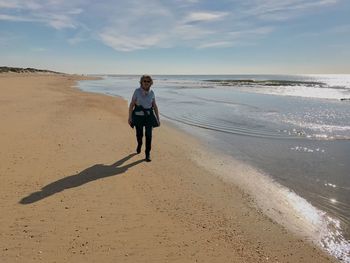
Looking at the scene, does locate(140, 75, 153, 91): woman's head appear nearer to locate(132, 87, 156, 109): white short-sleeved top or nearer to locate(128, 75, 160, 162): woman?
locate(128, 75, 160, 162): woman

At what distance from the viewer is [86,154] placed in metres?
8.34

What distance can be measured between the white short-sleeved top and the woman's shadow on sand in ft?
4.05

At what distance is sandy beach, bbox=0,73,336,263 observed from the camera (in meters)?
4.24

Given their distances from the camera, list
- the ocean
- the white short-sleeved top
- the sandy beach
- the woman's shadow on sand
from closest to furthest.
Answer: the sandy beach < the ocean < the woman's shadow on sand < the white short-sleeved top

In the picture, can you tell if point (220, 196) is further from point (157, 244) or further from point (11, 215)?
point (11, 215)

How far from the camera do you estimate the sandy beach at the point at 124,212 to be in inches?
167

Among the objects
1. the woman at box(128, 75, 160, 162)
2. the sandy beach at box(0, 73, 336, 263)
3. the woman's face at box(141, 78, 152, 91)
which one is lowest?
the sandy beach at box(0, 73, 336, 263)

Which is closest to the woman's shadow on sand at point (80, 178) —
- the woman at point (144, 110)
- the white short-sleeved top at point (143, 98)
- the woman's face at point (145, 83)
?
the woman at point (144, 110)

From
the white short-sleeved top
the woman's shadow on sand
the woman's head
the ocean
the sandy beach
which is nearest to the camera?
the sandy beach

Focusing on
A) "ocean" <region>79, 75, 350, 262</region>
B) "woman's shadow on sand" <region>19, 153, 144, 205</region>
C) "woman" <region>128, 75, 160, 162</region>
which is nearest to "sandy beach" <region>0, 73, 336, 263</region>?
"woman's shadow on sand" <region>19, 153, 144, 205</region>

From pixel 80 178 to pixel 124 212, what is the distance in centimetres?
171

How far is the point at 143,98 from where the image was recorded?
812 cm

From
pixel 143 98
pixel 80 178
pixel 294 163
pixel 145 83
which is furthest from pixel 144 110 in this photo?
pixel 294 163

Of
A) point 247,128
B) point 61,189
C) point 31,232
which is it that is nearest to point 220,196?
point 61,189
